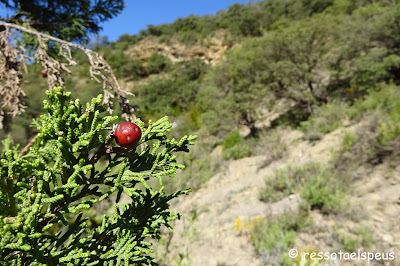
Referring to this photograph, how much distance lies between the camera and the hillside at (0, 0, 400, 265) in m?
4.34

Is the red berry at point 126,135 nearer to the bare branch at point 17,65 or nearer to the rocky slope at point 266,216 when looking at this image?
the bare branch at point 17,65

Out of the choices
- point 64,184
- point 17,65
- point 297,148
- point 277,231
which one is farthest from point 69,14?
point 297,148

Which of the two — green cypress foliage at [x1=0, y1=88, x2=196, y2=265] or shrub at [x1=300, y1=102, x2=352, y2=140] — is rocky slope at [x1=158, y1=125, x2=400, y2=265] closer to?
shrub at [x1=300, y1=102, x2=352, y2=140]

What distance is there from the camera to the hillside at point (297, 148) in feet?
14.3

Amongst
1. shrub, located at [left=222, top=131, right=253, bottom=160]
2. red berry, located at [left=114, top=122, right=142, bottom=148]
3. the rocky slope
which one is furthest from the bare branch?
shrub, located at [left=222, top=131, right=253, bottom=160]

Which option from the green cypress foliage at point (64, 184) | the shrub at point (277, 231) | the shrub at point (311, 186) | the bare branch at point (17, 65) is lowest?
the shrub at point (277, 231)

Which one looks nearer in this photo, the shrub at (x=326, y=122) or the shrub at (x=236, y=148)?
the shrub at (x=326, y=122)

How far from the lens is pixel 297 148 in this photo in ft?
31.1

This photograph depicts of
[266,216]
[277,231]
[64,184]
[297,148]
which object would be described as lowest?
[277,231]

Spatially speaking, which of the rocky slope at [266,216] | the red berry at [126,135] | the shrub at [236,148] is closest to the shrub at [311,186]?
the rocky slope at [266,216]

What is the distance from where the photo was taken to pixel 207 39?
3738 cm

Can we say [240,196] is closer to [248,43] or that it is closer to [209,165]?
[209,165]

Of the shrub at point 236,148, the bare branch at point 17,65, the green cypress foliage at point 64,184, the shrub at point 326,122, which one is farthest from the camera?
the shrub at point 236,148

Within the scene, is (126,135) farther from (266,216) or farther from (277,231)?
(266,216)
